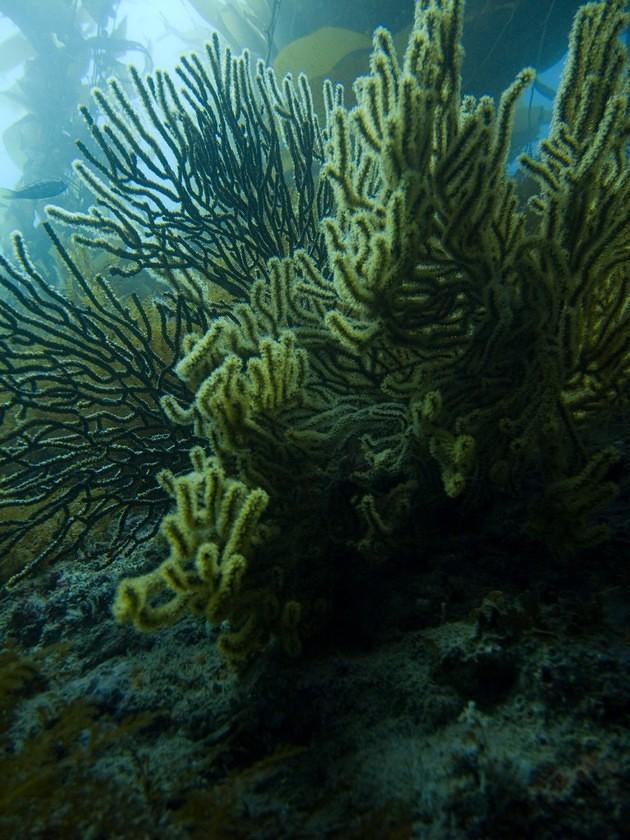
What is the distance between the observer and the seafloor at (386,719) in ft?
3.81

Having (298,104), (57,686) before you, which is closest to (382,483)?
(57,686)

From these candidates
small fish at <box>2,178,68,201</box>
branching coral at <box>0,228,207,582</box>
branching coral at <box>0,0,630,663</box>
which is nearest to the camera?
branching coral at <box>0,0,630,663</box>

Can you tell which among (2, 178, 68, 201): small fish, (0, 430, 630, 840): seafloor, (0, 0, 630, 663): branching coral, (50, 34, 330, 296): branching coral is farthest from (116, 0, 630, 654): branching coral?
(2, 178, 68, 201): small fish

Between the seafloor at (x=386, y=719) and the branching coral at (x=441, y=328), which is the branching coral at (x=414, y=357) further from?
the seafloor at (x=386, y=719)

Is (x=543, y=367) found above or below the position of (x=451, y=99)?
below

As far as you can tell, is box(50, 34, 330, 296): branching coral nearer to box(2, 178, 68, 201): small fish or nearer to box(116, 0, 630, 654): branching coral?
box(116, 0, 630, 654): branching coral

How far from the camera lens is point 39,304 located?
8.90 ft

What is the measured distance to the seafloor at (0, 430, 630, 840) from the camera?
3.81ft

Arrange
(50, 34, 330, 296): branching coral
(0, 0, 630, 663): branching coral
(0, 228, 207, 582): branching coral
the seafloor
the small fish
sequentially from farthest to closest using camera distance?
the small fish, (50, 34, 330, 296): branching coral, (0, 228, 207, 582): branching coral, (0, 0, 630, 663): branching coral, the seafloor

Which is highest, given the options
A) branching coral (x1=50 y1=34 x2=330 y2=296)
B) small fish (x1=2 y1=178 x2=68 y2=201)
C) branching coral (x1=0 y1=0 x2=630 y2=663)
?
small fish (x1=2 y1=178 x2=68 y2=201)

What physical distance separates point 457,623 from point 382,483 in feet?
2.36

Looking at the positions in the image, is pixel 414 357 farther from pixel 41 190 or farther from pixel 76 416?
pixel 41 190

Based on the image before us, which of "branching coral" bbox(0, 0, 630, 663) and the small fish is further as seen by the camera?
the small fish

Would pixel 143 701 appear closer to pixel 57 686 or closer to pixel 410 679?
pixel 57 686
